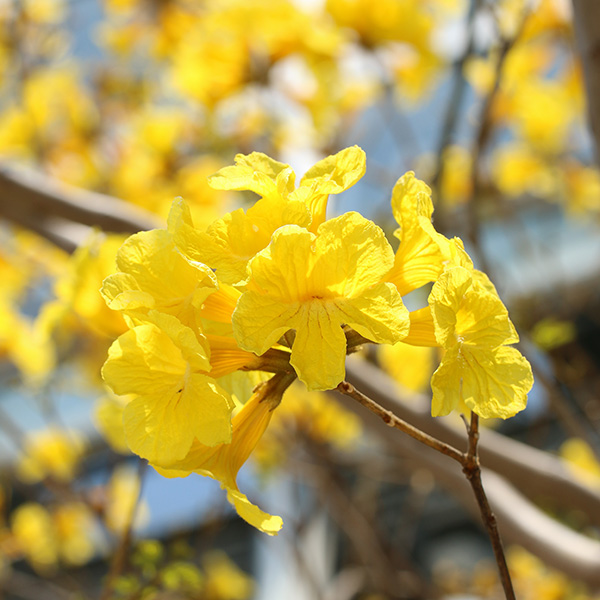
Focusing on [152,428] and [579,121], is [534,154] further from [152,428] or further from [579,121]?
[152,428]

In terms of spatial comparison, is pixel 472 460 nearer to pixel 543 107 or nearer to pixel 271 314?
pixel 271 314

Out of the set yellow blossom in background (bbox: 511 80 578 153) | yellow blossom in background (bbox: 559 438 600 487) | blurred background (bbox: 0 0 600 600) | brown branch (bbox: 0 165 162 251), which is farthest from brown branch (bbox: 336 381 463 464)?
yellow blossom in background (bbox: 559 438 600 487)

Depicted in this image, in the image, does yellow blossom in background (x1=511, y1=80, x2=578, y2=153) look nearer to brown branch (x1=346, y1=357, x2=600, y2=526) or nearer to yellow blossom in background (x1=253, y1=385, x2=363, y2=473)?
yellow blossom in background (x1=253, y1=385, x2=363, y2=473)

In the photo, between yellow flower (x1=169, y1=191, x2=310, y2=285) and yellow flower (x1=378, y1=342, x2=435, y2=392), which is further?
yellow flower (x1=378, y1=342, x2=435, y2=392)

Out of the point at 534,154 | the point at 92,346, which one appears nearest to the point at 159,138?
the point at 92,346

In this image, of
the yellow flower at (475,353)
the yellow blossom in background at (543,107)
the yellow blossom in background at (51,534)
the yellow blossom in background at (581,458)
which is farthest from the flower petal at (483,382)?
the yellow blossom in background at (51,534)

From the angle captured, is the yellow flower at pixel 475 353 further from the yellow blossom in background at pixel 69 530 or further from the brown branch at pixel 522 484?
the yellow blossom in background at pixel 69 530
